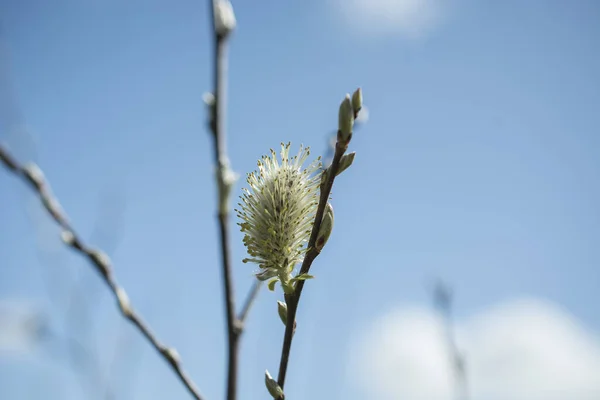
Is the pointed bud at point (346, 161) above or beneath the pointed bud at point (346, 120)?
beneath

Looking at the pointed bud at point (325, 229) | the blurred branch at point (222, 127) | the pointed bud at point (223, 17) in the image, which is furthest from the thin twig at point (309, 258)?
the pointed bud at point (223, 17)

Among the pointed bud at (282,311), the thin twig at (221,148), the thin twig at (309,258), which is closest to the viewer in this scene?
the thin twig at (221,148)

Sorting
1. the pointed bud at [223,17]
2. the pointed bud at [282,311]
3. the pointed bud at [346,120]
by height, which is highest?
the pointed bud at [346,120]

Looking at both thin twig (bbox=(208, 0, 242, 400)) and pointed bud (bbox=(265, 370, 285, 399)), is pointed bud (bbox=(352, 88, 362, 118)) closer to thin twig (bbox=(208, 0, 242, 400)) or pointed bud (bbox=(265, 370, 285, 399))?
thin twig (bbox=(208, 0, 242, 400))

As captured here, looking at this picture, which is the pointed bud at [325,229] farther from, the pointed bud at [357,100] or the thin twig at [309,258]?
the pointed bud at [357,100]

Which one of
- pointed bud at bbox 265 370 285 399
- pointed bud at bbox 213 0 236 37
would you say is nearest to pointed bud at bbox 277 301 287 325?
pointed bud at bbox 265 370 285 399

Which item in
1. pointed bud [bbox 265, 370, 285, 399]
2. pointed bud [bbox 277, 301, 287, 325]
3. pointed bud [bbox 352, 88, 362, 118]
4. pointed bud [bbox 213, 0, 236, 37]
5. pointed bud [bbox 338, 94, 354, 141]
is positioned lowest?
pointed bud [bbox 265, 370, 285, 399]
